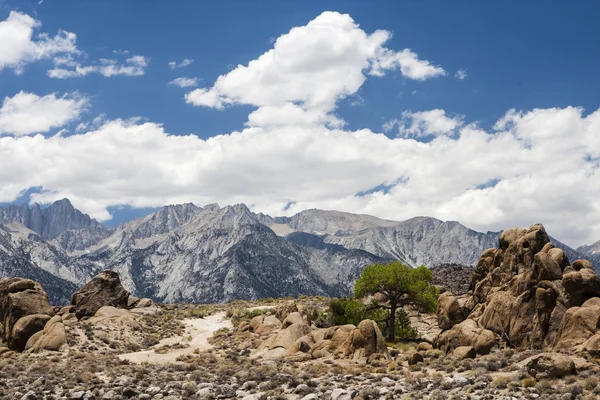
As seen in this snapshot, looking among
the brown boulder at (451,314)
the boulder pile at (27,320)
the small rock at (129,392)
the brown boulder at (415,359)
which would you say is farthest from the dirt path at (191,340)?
the brown boulder at (451,314)

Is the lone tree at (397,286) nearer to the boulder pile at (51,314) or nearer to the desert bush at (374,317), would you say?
the desert bush at (374,317)

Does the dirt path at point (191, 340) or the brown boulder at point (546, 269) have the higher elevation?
the brown boulder at point (546, 269)

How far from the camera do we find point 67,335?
5378 cm

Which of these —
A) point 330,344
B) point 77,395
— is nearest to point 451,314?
point 330,344

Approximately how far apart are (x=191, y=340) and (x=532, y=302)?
39.9 meters

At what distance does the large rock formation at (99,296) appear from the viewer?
73625 mm

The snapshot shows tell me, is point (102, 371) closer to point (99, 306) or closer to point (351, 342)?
point (351, 342)

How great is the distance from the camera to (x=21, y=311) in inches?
2307

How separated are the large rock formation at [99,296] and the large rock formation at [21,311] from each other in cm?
950

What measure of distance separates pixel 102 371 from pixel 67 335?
1509cm

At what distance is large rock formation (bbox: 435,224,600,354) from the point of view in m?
37.2

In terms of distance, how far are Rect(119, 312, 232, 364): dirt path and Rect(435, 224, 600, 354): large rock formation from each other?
88.0ft

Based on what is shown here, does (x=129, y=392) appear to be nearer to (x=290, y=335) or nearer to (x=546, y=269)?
(x=290, y=335)

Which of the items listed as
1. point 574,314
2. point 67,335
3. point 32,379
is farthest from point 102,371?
point 574,314
